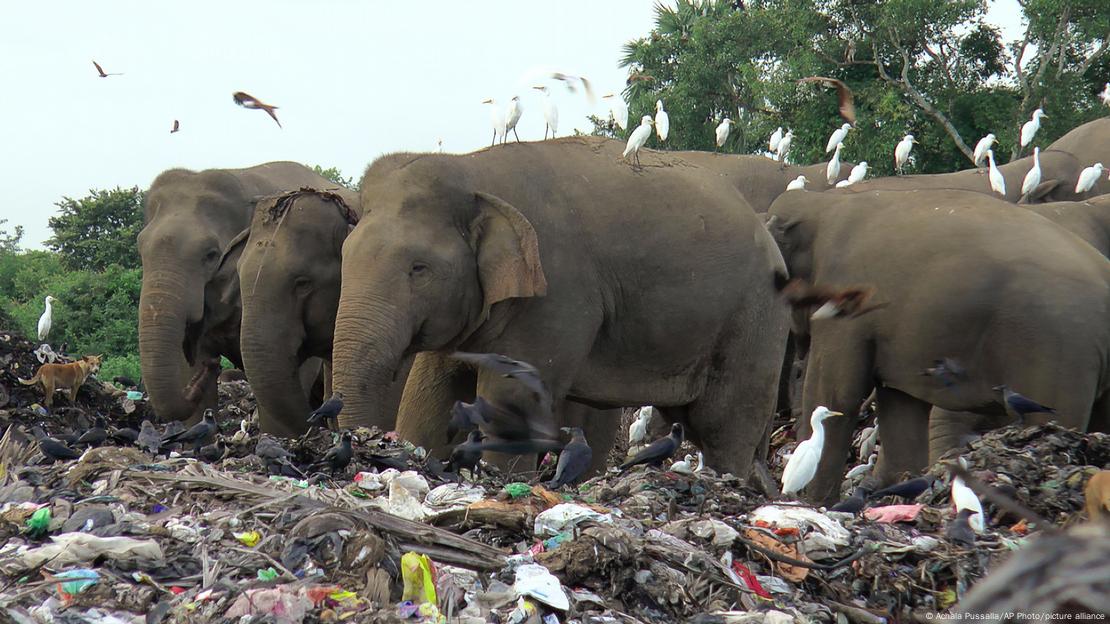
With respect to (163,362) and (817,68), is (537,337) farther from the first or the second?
(817,68)

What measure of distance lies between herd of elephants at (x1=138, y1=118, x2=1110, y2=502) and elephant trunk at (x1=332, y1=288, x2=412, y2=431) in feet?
0.04

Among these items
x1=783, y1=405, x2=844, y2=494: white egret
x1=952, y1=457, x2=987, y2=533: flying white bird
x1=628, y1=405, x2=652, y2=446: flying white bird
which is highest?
→ x1=952, y1=457, x2=987, y2=533: flying white bird

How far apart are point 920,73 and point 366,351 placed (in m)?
16.3

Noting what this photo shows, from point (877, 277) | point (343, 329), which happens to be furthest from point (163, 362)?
point (877, 277)

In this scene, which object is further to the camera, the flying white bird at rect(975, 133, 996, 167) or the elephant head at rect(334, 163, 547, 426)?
the flying white bird at rect(975, 133, 996, 167)

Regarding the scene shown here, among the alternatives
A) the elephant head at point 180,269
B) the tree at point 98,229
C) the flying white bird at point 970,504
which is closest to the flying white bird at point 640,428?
the elephant head at point 180,269

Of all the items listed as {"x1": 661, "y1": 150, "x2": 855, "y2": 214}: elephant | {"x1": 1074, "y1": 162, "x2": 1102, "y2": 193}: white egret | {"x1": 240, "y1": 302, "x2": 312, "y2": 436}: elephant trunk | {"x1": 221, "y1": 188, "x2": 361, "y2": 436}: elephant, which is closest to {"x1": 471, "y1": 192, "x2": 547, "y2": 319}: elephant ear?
{"x1": 221, "y1": 188, "x2": 361, "y2": 436}: elephant

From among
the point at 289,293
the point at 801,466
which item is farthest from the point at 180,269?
the point at 801,466

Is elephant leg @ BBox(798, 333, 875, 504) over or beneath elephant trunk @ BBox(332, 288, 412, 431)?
beneath

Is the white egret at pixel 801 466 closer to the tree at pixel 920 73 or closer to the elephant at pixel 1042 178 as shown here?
the elephant at pixel 1042 178

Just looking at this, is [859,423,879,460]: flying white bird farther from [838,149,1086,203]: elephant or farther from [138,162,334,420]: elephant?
[138,162,334,420]: elephant

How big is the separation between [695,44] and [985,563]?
2034 centimetres

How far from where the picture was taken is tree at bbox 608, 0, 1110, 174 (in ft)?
67.1

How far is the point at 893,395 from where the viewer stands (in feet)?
31.4
